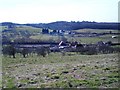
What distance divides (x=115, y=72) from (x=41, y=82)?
3843mm

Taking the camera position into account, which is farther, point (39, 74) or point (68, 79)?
point (39, 74)

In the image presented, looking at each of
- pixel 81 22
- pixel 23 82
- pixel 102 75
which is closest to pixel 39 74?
pixel 23 82

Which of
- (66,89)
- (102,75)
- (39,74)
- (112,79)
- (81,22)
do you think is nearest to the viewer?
(66,89)

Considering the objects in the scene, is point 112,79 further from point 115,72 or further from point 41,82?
point 41,82

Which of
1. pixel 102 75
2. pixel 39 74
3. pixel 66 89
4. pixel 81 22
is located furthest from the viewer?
pixel 81 22

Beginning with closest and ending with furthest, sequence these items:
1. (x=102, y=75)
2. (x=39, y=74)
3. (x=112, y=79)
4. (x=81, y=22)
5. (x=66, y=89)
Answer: (x=66, y=89)
(x=112, y=79)
(x=102, y=75)
(x=39, y=74)
(x=81, y=22)

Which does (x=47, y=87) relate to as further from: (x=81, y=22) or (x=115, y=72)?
(x=81, y=22)

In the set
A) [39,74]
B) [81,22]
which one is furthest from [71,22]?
[39,74]

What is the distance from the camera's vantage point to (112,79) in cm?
1158

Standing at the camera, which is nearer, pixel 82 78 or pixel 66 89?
pixel 66 89

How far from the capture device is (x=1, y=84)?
11.8m

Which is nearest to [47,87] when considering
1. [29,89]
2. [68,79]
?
[29,89]

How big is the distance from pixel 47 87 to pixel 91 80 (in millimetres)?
2098

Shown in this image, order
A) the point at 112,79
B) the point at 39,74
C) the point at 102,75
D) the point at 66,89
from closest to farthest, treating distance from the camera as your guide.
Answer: the point at 66,89 < the point at 112,79 < the point at 102,75 < the point at 39,74
